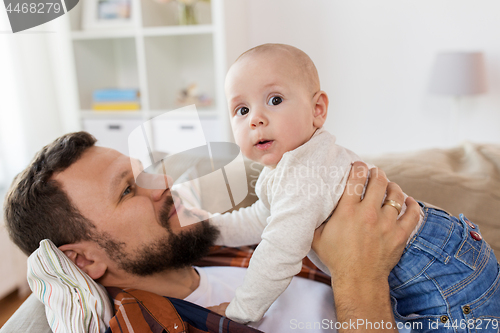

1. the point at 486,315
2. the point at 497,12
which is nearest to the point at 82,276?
the point at 486,315

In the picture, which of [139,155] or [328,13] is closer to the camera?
[139,155]

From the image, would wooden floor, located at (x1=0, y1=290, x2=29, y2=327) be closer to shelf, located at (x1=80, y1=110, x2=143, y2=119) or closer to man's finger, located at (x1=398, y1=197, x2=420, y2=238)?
shelf, located at (x1=80, y1=110, x2=143, y2=119)

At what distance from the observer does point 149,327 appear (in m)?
0.83

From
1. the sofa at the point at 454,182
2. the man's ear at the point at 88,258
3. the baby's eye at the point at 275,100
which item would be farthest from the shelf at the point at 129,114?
the baby's eye at the point at 275,100

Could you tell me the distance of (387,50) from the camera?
2514 mm

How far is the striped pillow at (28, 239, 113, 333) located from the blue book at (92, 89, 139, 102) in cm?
183

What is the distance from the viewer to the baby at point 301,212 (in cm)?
74

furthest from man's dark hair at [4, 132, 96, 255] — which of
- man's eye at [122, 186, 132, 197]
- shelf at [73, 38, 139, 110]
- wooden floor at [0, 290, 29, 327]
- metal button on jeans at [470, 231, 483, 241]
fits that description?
shelf at [73, 38, 139, 110]

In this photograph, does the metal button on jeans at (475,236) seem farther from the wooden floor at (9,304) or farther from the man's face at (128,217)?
the wooden floor at (9,304)

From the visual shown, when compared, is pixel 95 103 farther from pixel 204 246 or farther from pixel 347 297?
pixel 347 297

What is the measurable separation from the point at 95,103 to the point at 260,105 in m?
2.21

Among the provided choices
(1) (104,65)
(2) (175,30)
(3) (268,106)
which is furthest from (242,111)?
(1) (104,65)

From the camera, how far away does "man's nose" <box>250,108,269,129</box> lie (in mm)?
751

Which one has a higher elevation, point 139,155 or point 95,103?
point 139,155
